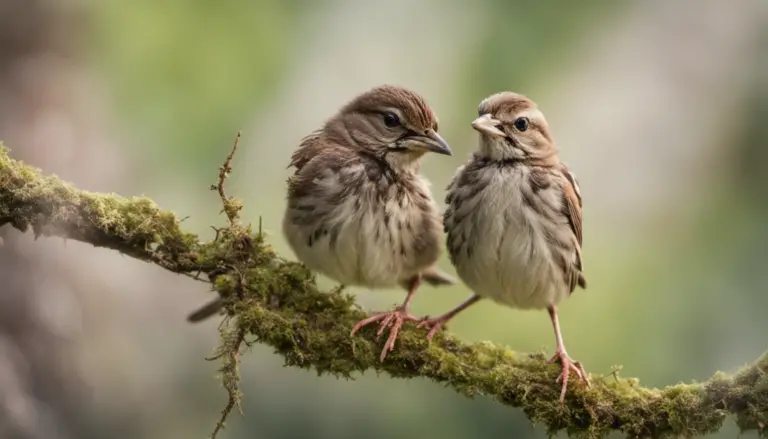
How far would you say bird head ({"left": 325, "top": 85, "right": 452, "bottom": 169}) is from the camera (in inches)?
161

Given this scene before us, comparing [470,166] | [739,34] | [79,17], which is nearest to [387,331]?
[470,166]

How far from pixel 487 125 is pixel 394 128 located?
18.8 inches

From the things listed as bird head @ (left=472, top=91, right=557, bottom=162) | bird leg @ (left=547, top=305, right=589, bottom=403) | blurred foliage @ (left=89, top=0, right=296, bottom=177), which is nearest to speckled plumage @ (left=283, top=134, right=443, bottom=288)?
bird head @ (left=472, top=91, right=557, bottom=162)

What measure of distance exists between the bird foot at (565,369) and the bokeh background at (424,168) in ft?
5.39

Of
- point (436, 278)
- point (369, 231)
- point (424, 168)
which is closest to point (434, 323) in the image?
point (369, 231)

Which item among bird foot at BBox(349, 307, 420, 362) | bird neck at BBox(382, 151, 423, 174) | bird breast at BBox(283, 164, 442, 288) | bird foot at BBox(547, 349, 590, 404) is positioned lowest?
bird foot at BBox(349, 307, 420, 362)

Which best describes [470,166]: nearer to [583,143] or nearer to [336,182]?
[336,182]

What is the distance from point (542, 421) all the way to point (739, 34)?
416 cm

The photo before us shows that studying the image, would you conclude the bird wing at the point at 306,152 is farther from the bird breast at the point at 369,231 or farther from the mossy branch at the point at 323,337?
the mossy branch at the point at 323,337

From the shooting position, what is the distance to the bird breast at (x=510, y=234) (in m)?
3.94

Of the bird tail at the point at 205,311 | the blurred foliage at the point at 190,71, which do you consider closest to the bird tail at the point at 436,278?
the bird tail at the point at 205,311

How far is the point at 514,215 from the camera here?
3.94 m

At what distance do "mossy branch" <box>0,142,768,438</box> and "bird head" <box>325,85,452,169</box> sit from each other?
0.71 metres

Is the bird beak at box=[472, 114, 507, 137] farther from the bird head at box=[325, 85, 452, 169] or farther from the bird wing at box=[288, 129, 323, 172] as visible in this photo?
the bird wing at box=[288, 129, 323, 172]
